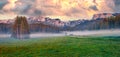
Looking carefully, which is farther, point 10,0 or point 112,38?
point 10,0

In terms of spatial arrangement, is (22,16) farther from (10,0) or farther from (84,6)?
(84,6)

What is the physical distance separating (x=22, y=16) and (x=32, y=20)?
0.84ft

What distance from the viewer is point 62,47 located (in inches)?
262

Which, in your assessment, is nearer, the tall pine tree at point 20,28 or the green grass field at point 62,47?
the green grass field at point 62,47

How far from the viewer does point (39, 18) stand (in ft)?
22.9

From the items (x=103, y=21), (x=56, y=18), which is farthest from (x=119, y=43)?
(x=56, y=18)

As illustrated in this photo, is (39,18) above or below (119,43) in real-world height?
above

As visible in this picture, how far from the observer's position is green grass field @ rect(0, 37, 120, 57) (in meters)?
6.53

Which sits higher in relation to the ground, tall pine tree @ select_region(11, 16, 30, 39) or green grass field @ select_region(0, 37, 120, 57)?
tall pine tree @ select_region(11, 16, 30, 39)

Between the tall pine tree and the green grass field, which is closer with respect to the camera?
the green grass field

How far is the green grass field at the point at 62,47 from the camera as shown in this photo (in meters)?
6.53

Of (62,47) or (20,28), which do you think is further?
(20,28)

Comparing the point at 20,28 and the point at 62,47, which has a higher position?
the point at 20,28

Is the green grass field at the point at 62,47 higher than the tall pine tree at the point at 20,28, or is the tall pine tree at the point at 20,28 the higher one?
the tall pine tree at the point at 20,28
